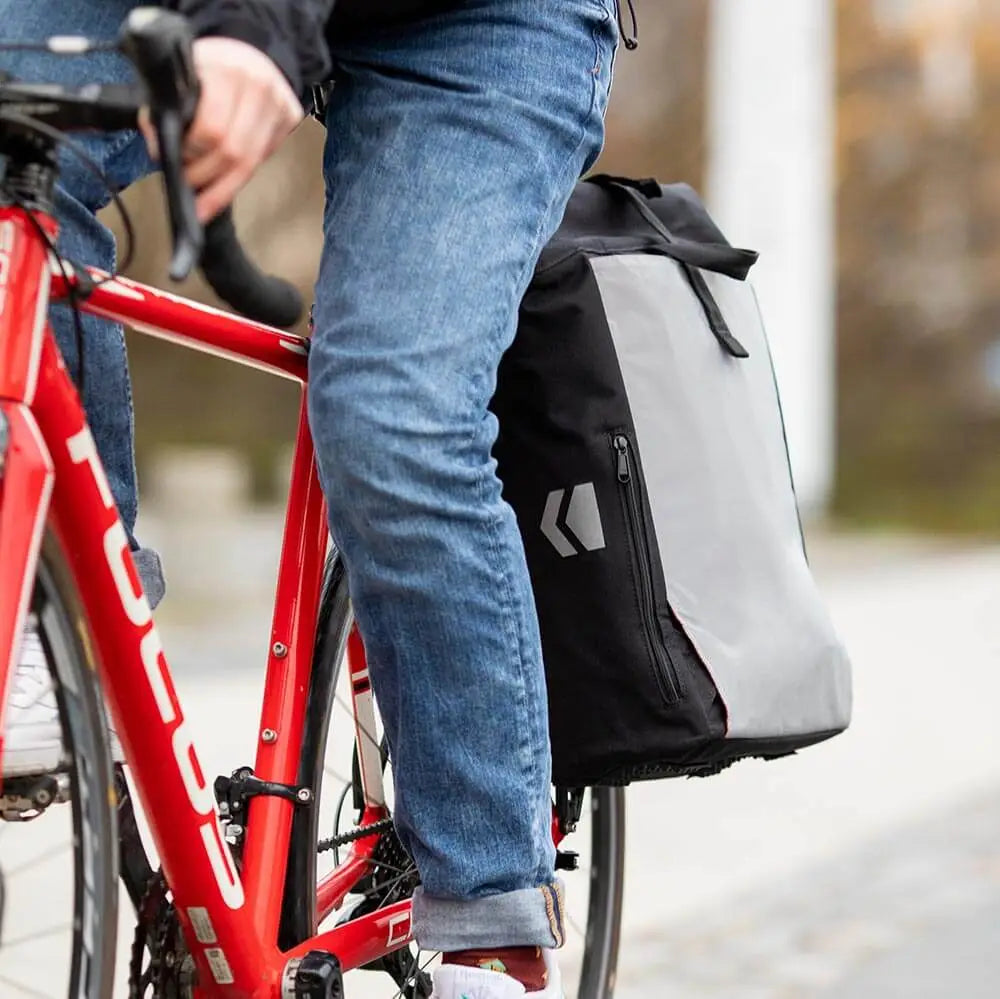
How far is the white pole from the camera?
14180 millimetres

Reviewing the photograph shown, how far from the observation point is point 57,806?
1.59m

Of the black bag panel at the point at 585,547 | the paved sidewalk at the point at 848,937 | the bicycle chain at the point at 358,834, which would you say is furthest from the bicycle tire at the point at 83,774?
the paved sidewalk at the point at 848,937

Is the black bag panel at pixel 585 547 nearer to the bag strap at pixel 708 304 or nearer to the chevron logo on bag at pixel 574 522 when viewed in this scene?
the chevron logo on bag at pixel 574 522

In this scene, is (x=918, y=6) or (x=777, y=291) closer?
(x=777, y=291)

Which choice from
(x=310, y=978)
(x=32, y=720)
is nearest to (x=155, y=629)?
(x=32, y=720)

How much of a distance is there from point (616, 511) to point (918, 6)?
21.4 m

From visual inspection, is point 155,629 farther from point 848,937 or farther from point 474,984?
point 848,937

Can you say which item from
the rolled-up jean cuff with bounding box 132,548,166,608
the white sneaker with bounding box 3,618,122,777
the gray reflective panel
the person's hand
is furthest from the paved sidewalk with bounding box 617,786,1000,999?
the person's hand

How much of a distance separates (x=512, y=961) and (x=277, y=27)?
94cm

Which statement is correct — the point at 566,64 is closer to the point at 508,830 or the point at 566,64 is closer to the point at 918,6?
the point at 508,830

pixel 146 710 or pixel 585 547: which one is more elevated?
pixel 585 547

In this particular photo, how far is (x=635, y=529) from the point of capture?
6.64 ft

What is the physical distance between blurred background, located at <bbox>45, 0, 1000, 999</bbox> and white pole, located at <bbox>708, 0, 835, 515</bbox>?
1.0 inches

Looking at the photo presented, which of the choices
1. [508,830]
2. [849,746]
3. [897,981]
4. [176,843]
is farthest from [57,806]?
[849,746]
